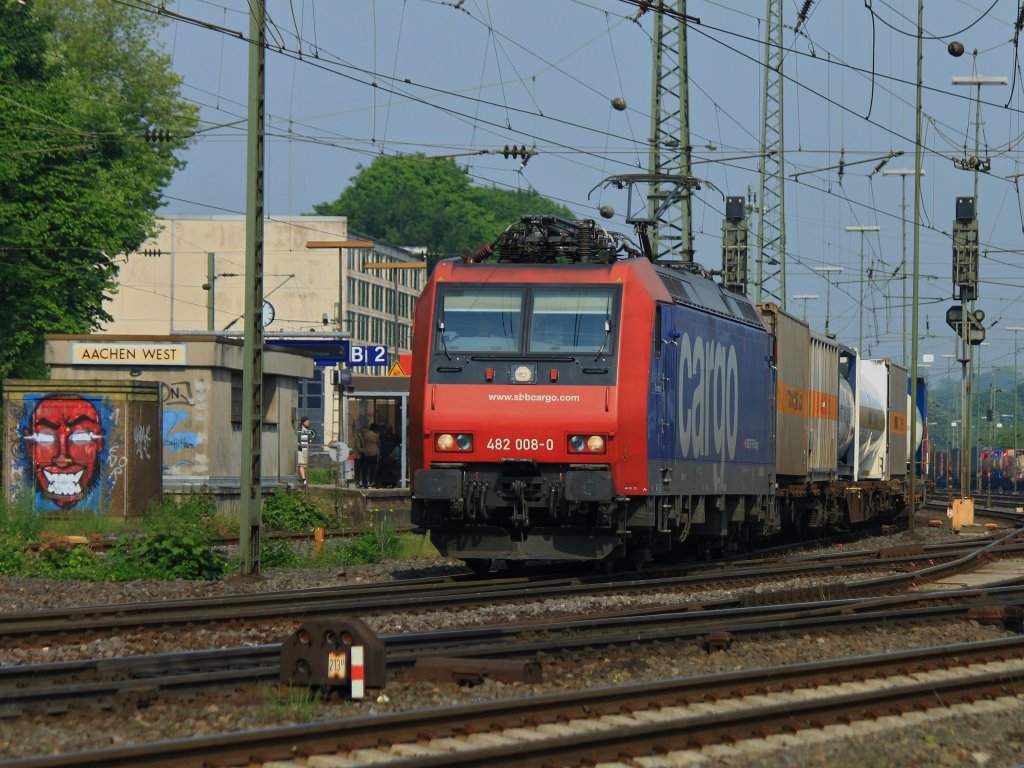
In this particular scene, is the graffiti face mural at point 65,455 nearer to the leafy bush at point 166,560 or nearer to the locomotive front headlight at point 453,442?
the leafy bush at point 166,560

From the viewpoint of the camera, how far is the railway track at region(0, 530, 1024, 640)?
42.5ft

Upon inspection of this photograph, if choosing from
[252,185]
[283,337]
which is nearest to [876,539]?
[252,185]

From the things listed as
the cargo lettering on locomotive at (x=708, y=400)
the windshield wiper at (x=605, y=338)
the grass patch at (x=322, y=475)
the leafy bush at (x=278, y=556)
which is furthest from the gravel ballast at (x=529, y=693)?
the grass patch at (x=322, y=475)

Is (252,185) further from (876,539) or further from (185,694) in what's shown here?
(876,539)

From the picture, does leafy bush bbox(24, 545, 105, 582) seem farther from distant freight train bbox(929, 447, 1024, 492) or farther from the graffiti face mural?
distant freight train bbox(929, 447, 1024, 492)

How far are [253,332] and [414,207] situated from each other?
11558cm

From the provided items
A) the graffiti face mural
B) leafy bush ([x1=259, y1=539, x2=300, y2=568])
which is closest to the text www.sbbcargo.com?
leafy bush ([x1=259, y1=539, x2=300, y2=568])

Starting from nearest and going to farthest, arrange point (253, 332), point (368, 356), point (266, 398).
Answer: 1. point (253, 332)
2. point (266, 398)
3. point (368, 356)

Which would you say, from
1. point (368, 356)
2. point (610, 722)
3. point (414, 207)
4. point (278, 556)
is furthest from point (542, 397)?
point (414, 207)

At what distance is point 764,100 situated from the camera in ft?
156

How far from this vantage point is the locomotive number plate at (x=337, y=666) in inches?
372

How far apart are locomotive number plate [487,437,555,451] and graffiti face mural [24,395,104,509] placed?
13.1 meters

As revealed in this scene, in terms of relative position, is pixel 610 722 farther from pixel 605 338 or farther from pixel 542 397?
pixel 605 338

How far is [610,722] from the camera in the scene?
898 cm
